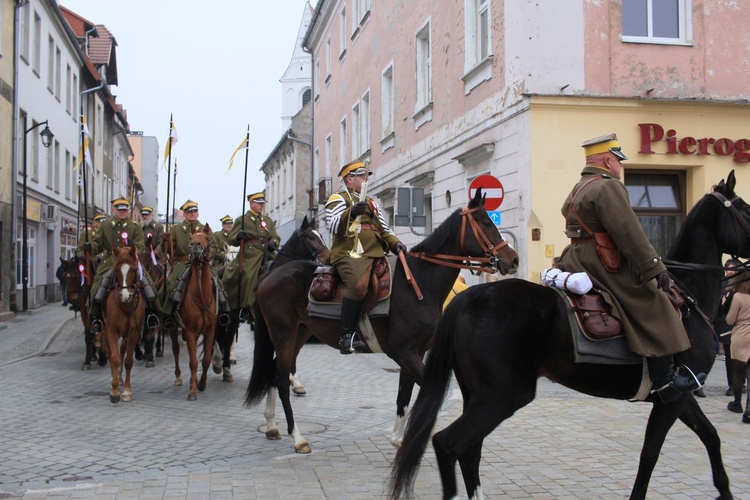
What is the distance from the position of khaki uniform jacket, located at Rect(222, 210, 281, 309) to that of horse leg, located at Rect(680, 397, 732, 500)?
757cm

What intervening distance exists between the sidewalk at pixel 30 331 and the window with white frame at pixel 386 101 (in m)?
10.8

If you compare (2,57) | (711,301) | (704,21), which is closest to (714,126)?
(704,21)

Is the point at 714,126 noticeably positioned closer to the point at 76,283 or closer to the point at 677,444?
the point at 677,444

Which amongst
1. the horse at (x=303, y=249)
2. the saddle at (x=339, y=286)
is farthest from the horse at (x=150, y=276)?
the saddle at (x=339, y=286)

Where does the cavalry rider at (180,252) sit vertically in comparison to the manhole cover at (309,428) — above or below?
above

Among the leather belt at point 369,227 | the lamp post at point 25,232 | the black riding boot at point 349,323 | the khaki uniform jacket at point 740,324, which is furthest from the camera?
the lamp post at point 25,232

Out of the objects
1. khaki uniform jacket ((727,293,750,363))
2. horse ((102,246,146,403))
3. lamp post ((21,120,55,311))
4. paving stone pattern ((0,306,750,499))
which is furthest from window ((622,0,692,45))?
lamp post ((21,120,55,311))

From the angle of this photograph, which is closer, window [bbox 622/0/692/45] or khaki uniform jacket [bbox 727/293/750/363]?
khaki uniform jacket [bbox 727/293/750/363]

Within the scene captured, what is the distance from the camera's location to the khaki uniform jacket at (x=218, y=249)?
43.1 ft

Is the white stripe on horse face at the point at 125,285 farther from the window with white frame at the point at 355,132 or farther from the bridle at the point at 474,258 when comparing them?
the window with white frame at the point at 355,132

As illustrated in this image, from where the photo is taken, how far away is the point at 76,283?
46.1 feet

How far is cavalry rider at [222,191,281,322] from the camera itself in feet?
37.8

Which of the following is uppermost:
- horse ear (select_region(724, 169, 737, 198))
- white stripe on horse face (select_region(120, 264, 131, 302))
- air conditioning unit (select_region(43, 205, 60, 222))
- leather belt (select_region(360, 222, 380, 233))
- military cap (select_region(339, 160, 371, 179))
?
air conditioning unit (select_region(43, 205, 60, 222))

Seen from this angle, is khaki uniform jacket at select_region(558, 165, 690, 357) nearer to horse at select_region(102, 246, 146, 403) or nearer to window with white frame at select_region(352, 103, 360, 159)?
horse at select_region(102, 246, 146, 403)
